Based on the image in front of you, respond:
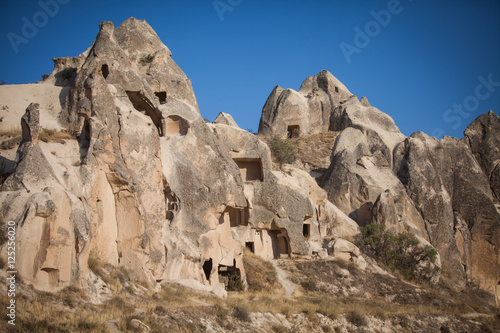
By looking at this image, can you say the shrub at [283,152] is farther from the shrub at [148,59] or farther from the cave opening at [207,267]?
the cave opening at [207,267]

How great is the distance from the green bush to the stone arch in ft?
36.7

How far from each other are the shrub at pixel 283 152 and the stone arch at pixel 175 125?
15.1m

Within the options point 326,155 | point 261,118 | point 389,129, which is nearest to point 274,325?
point 326,155

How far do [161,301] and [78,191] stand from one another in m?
3.75

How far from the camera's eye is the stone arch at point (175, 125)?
837 inches

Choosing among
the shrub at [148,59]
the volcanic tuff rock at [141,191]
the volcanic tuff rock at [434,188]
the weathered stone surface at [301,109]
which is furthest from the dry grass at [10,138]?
the weathered stone surface at [301,109]

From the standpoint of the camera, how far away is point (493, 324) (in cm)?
2159

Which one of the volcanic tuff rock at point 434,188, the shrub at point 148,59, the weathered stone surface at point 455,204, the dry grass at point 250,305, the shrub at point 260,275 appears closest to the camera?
the dry grass at point 250,305

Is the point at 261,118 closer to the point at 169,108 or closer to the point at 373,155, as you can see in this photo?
the point at 373,155

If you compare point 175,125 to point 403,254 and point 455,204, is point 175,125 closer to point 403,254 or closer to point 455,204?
point 403,254

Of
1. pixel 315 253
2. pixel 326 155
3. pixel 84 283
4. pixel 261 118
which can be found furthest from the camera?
pixel 261 118

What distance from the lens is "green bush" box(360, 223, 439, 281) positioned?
26.3 meters

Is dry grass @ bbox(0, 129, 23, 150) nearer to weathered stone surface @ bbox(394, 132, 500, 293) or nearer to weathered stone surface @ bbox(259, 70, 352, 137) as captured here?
weathered stone surface @ bbox(394, 132, 500, 293)

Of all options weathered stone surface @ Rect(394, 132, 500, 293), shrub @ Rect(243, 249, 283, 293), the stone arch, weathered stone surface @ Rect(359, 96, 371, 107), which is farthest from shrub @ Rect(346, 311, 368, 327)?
weathered stone surface @ Rect(359, 96, 371, 107)
